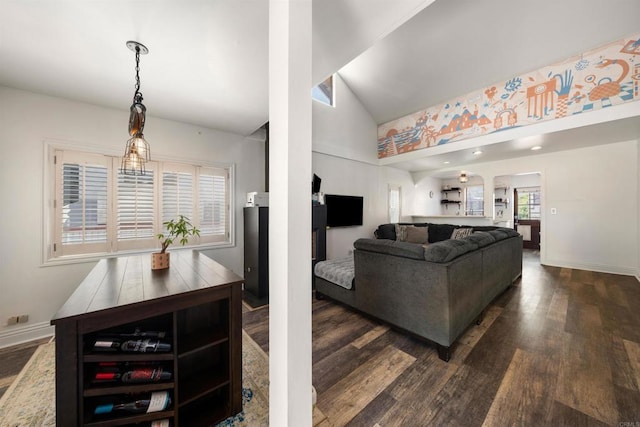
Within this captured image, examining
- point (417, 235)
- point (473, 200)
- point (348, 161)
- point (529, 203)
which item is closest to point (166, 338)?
point (348, 161)

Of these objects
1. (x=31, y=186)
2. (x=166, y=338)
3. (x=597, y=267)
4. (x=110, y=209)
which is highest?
(x=31, y=186)

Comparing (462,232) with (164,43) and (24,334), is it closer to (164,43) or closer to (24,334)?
(164,43)

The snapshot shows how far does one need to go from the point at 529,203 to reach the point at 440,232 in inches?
204

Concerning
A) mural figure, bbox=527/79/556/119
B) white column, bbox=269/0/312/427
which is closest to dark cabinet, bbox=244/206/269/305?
white column, bbox=269/0/312/427

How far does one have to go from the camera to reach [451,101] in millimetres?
4520

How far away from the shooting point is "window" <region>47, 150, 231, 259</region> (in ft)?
7.90

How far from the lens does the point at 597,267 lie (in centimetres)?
426

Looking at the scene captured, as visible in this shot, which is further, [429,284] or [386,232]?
[386,232]

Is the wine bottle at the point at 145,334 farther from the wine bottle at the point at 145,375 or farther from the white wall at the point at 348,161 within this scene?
the white wall at the point at 348,161

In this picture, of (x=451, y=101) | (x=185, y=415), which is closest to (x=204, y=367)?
(x=185, y=415)

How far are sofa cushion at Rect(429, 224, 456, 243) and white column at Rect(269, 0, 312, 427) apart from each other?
16.3ft

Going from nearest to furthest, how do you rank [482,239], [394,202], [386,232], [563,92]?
[482,239] < [563,92] < [386,232] < [394,202]

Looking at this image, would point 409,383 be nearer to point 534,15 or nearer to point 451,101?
point 534,15

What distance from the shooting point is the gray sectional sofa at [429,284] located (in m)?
1.83
